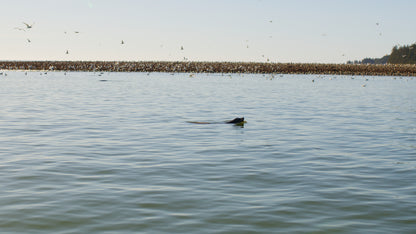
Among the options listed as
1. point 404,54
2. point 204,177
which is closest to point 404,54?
point 404,54

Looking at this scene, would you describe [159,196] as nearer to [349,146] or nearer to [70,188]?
[70,188]

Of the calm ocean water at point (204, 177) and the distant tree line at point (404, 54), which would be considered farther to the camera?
the distant tree line at point (404, 54)

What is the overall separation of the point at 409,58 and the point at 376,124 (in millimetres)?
170962

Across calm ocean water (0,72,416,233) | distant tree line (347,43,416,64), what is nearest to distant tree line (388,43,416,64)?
distant tree line (347,43,416,64)

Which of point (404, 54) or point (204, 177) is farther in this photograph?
point (404, 54)

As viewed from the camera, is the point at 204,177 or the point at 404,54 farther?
the point at 404,54

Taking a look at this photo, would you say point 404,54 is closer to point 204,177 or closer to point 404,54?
point 404,54

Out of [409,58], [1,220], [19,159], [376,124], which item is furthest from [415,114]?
[409,58]

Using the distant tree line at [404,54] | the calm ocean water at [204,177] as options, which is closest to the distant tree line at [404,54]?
the distant tree line at [404,54]

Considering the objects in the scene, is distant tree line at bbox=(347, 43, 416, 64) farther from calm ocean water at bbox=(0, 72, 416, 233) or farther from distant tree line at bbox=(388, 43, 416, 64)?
calm ocean water at bbox=(0, 72, 416, 233)

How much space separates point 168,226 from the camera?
713 cm

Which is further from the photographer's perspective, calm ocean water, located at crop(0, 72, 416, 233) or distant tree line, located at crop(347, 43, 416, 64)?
distant tree line, located at crop(347, 43, 416, 64)

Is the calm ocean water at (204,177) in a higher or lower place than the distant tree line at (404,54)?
lower

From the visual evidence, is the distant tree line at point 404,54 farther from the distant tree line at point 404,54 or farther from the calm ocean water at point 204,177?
the calm ocean water at point 204,177
